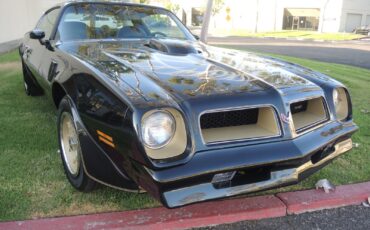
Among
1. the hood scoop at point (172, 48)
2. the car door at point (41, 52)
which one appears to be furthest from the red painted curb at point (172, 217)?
the car door at point (41, 52)

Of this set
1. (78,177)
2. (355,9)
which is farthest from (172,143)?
(355,9)

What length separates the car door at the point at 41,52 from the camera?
13.0 feet

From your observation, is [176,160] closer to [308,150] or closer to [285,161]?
[285,161]

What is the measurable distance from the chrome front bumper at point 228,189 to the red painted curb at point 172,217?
0.50 m

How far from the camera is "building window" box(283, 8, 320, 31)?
40969 mm

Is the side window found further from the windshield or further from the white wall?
the white wall

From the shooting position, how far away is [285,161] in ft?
7.84

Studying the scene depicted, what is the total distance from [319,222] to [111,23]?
273cm

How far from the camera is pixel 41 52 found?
4.25m

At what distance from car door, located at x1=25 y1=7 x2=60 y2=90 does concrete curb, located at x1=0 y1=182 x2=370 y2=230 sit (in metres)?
1.54

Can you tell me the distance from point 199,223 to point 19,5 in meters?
16.8

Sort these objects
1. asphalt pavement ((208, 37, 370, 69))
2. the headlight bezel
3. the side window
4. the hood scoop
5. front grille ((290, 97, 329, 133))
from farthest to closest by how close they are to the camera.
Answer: asphalt pavement ((208, 37, 370, 69)) < the side window < the hood scoop < front grille ((290, 97, 329, 133)) < the headlight bezel

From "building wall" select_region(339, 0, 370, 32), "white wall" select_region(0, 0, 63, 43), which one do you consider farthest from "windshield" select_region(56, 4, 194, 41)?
"building wall" select_region(339, 0, 370, 32)

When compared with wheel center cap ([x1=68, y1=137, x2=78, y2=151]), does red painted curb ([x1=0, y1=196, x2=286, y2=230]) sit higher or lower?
lower
